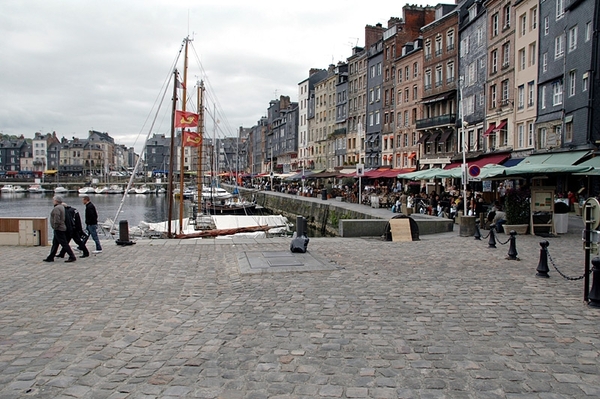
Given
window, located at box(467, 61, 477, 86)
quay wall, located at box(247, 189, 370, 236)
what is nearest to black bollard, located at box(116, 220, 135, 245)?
quay wall, located at box(247, 189, 370, 236)

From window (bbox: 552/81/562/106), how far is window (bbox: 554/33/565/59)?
1.67 metres

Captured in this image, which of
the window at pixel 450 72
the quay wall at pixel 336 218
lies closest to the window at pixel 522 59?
the window at pixel 450 72

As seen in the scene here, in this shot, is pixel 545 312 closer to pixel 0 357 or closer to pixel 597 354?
pixel 597 354

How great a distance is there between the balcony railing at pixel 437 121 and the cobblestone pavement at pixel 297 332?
36078 millimetres

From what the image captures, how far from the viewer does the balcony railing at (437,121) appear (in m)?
45.9

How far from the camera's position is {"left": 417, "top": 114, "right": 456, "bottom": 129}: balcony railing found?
151ft

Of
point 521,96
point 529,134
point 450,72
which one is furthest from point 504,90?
point 450,72

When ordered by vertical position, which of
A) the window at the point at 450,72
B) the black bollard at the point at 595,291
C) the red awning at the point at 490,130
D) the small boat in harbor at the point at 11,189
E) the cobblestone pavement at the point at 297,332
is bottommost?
the small boat in harbor at the point at 11,189

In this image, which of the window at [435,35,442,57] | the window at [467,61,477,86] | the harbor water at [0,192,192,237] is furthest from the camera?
the harbor water at [0,192,192,237]

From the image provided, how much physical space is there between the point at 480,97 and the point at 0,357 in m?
41.2

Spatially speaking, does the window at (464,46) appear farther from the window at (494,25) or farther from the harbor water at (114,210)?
the harbor water at (114,210)

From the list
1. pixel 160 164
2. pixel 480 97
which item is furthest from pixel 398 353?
pixel 160 164

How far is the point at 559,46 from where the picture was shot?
30.2m

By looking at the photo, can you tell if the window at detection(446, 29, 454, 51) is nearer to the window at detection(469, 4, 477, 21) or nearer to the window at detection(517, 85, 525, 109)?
the window at detection(469, 4, 477, 21)
